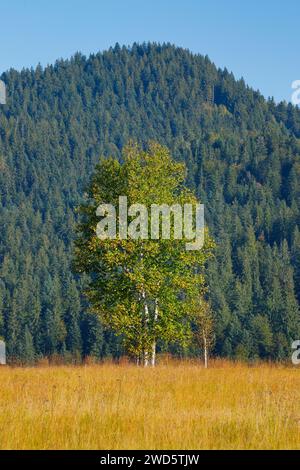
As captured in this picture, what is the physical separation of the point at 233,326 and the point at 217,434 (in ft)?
524

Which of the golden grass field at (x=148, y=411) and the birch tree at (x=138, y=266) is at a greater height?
the birch tree at (x=138, y=266)

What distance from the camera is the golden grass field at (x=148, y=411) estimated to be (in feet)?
36.1

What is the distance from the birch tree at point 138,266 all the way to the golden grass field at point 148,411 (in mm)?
9049

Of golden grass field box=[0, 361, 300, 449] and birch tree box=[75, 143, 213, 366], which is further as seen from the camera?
birch tree box=[75, 143, 213, 366]

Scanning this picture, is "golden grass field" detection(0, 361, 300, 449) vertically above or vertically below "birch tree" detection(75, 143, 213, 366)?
below

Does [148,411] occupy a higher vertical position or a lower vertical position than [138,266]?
lower

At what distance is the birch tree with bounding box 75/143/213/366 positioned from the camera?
2938 cm

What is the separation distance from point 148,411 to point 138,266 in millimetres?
16429

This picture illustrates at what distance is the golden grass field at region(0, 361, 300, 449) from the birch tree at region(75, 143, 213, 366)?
9049 millimetres

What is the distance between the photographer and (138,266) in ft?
97.3

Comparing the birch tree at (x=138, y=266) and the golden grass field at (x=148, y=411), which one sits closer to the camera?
the golden grass field at (x=148, y=411)

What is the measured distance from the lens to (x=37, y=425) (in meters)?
11.9

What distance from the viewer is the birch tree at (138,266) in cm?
2938

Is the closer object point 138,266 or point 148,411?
point 148,411
